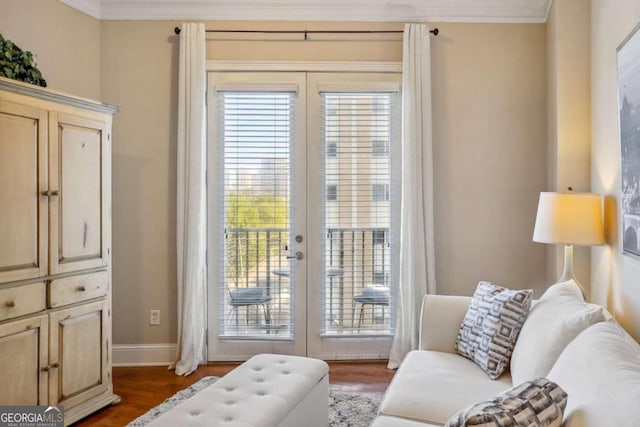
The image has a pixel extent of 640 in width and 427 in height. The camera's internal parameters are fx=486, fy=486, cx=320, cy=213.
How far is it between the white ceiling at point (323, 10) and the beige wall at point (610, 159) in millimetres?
784

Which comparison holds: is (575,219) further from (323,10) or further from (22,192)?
(22,192)

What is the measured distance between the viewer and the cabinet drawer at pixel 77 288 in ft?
8.92

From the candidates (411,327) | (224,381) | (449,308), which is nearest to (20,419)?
(224,381)

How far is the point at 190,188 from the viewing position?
3.73 metres

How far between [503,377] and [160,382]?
2.40 m

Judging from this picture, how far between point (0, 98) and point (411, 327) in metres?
3.02

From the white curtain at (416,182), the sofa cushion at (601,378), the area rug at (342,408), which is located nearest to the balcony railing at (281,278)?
the white curtain at (416,182)

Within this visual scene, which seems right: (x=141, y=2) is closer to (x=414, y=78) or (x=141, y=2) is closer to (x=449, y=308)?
(x=414, y=78)

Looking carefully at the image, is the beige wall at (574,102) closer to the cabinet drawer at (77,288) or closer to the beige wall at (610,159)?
the beige wall at (610,159)

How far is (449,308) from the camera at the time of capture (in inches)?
110

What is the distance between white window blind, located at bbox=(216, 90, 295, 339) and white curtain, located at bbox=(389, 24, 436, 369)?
0.92 meters

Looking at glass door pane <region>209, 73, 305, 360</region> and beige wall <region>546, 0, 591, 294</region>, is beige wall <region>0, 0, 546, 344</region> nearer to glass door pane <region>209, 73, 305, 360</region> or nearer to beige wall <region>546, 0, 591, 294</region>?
glass door pane <region>209, 73, 305, 360</region>

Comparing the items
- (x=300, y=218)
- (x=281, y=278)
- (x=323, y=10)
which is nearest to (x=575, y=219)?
(x=300, y=218)

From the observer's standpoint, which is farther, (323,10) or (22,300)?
(323,10)
